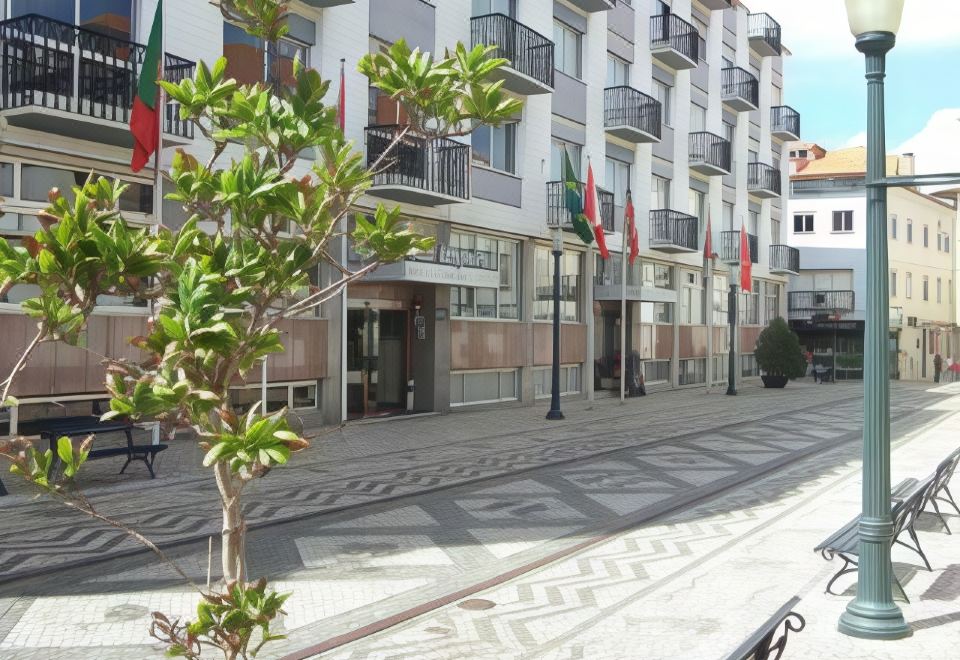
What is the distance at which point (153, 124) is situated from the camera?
1230 cm

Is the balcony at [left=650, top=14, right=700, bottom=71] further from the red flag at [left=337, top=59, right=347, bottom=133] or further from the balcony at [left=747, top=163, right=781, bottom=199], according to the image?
the red flag at [left=337, top=59, right=347, bottom=133]

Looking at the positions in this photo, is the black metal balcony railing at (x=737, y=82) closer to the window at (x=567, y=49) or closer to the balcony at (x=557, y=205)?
the window at (x=567, y=49)

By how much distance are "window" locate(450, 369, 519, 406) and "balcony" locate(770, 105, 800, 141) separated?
24.1 meters

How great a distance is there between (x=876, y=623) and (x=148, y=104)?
1023 centimetres

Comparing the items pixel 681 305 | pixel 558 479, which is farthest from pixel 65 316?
pixel 681 305

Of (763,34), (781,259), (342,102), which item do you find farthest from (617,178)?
(763,34)

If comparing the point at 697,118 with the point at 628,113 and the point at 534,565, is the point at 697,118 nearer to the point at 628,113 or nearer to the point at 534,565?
the point at 628,113

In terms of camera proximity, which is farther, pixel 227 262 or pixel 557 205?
pixel 557 205

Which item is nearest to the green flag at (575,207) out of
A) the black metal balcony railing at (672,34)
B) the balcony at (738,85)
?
the black metal balcony railing at (672,34)

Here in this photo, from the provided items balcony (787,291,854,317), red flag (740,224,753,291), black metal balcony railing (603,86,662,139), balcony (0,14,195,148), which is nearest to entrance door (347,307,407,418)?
balcony (0,14,195,148)

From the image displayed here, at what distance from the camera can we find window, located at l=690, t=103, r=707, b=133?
112ft

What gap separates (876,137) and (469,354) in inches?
645

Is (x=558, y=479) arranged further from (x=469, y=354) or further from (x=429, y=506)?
(x=469, y=354)

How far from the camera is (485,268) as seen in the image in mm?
22172
